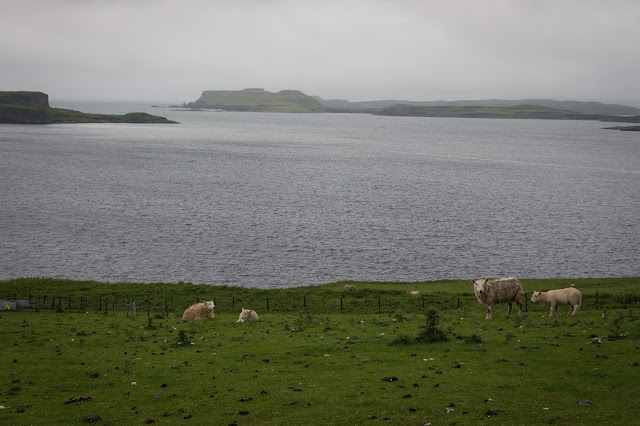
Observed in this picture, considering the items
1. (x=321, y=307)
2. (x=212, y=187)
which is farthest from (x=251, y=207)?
(x=321, y=307)

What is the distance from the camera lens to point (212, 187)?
138 meters

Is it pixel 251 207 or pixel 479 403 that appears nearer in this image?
pixel 479 403

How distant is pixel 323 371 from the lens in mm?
21953

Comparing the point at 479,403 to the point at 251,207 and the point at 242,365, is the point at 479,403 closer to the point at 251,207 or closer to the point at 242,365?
the point at 242,365

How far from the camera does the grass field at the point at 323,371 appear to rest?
17250 millimetres

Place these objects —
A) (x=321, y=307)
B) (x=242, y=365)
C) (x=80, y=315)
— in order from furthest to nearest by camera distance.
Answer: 1. (x=321, y=307)
2. (x=80, y=315)
3. (x=242, y=365)

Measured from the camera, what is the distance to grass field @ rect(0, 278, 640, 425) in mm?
17250

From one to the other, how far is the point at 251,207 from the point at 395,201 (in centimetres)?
3158

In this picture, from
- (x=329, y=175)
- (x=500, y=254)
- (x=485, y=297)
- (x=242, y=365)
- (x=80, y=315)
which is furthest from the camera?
(x=329, y=175)

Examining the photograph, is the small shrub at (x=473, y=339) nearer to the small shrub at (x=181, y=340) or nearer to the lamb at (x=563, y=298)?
the lamb at (x=563, y=298)

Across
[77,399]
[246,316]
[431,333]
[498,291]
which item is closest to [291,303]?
[246,316]

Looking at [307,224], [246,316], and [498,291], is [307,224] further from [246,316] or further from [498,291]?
[498,291]

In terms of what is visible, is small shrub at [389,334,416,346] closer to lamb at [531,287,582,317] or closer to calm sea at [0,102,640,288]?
lamb at [531,287,582,317]

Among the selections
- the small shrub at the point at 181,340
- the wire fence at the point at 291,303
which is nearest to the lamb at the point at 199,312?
the wire fence at the point at 291,303
